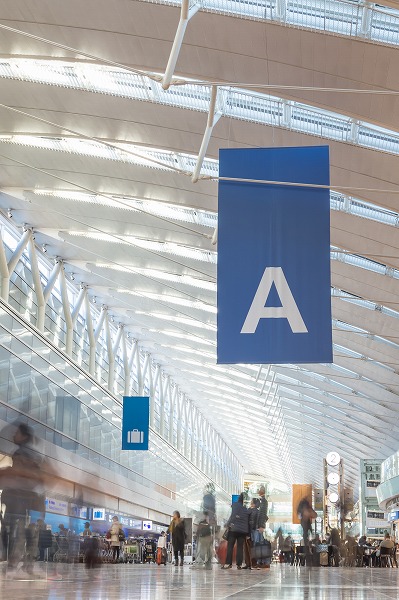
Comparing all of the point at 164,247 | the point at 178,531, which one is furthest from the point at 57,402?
the point at 178,531

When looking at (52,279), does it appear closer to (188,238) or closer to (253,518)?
(188,238)

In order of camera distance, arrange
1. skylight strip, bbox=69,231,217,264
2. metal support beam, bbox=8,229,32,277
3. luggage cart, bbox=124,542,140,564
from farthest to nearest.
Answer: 1. luggage cart, bbox=124,542,140,564
2. skylight strip, bbox=69,231,217,264
3. metal support beam, bbox=8,229,32,277

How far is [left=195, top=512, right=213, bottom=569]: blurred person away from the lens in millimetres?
20016

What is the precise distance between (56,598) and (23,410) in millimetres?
22643

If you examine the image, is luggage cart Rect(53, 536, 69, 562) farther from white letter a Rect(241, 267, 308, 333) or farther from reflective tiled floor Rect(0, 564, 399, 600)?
white letter a Rect(241, 267, 308, 333)

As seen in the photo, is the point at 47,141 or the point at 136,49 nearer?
the point at 136,49

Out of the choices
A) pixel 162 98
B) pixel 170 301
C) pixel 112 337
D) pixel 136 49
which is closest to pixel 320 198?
pixel 136 49

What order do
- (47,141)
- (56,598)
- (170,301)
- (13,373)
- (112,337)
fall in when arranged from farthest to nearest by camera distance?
(112,337), (170,301), (13,373), (47,141), (56,598)

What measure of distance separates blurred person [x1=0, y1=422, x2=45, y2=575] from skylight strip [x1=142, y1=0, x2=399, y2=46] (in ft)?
31.9

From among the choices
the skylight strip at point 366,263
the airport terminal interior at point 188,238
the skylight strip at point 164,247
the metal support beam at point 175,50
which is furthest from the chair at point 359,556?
the metal support beam at point 175,50

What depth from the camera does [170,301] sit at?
40500 mm

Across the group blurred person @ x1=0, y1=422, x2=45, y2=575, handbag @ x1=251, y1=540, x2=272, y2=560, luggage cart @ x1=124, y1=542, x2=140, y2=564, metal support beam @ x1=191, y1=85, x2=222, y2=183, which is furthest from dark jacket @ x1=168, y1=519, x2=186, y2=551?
luggage cart @ x1=124, y1=542, x2=140, y2=564

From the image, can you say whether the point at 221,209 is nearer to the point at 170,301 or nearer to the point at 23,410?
the point at 23,410

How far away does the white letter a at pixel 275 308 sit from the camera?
1029cm
